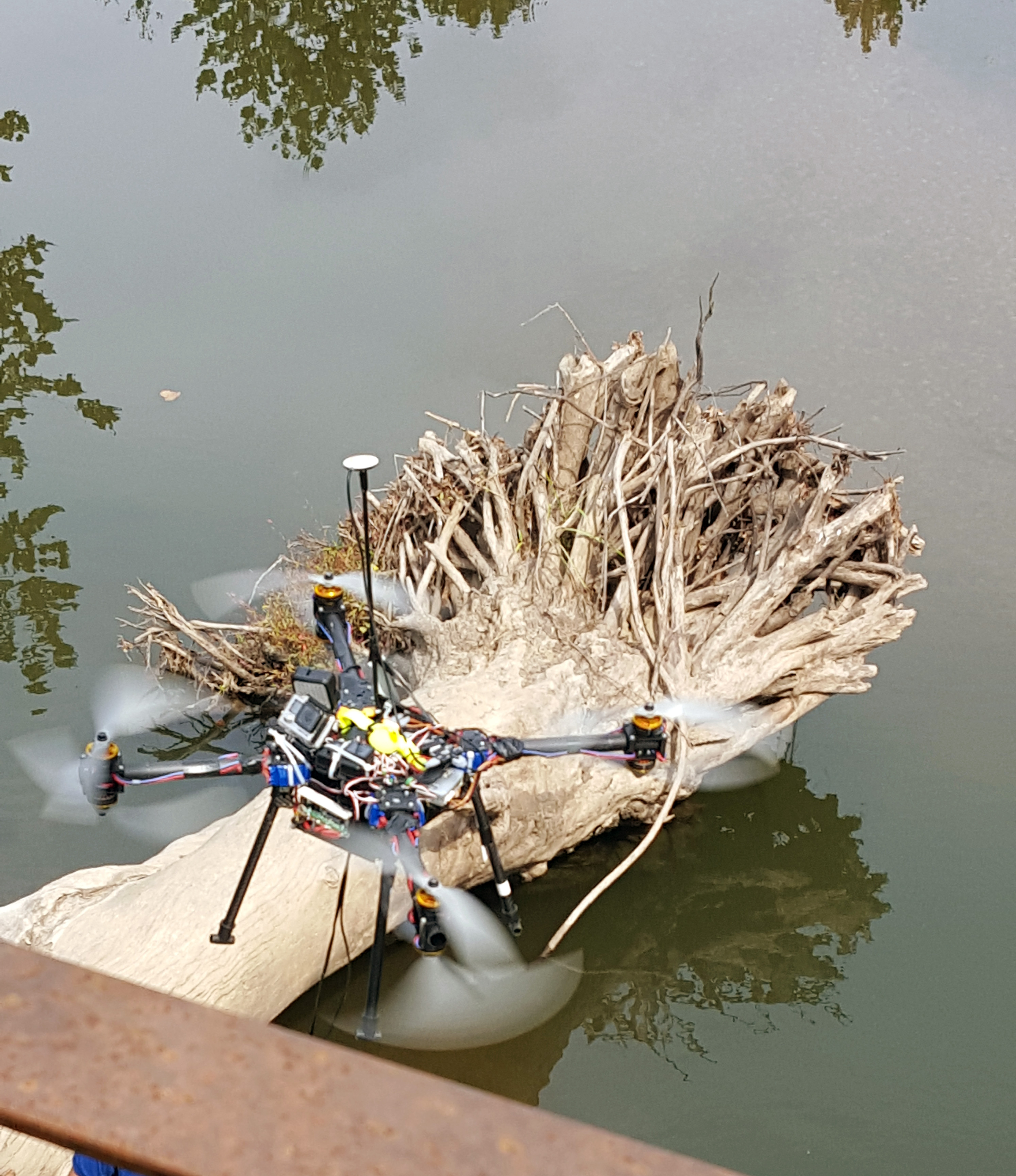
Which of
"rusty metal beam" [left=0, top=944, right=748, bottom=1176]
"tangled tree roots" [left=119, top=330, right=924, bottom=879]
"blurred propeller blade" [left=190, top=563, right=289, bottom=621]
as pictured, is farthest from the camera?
"blurred propeller blade" [left=190, top=563, right=289, bottom=621]

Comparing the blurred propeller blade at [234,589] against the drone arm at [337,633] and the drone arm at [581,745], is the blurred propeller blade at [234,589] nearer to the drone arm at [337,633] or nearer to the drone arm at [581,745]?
the drone arm at [337,633]

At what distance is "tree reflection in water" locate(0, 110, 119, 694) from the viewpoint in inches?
353

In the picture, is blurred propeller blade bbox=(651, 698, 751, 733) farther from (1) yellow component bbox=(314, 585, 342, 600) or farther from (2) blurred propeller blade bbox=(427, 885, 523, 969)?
(1) yellow component bbox=(314, 585, 342, 600)

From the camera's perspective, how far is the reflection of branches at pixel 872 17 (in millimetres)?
15445

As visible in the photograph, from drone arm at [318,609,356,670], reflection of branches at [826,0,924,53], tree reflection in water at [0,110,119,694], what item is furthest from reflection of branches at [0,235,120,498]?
reflection of branches at [826,0,924,53]

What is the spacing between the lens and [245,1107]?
1.10m

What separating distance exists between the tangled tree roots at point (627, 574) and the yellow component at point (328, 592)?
117 cm

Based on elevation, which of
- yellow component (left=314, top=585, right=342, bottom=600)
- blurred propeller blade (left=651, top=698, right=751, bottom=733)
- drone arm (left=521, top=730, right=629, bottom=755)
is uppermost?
yellow component (left=314, top=585, right=342, bottom=600)

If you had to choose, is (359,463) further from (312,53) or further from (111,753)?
(312,53)

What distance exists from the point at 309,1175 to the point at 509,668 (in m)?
6.16

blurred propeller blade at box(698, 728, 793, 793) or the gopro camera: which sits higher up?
the gopro camera

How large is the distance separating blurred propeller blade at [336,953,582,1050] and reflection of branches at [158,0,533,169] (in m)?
9.72

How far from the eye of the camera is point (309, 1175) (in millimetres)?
1047

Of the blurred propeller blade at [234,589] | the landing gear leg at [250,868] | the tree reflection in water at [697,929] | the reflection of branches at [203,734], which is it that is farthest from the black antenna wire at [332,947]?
the blurred propeller blade at [234,589]
